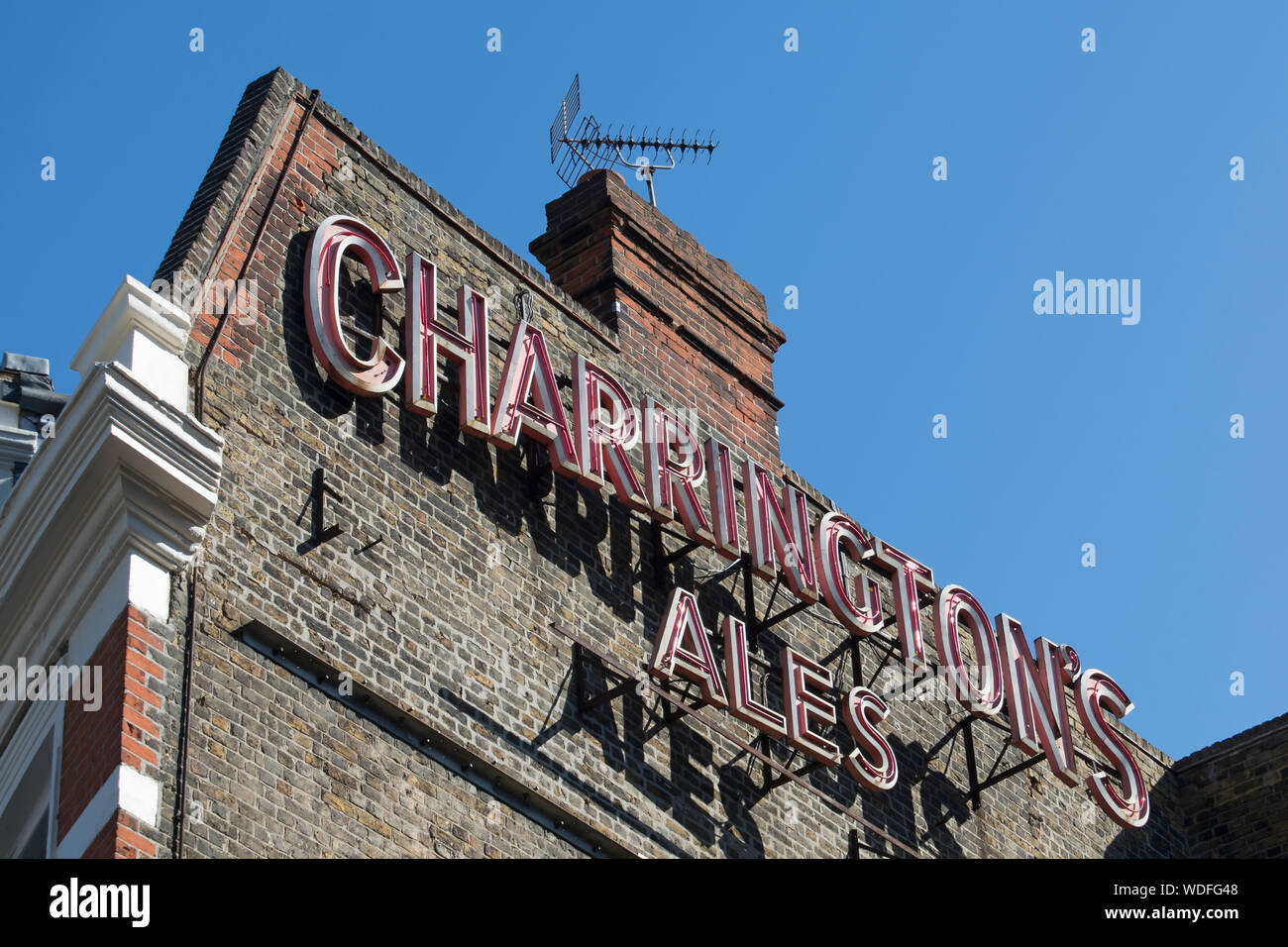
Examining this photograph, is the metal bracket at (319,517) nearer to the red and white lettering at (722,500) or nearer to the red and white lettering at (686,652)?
the red and white lettering at (686,652)

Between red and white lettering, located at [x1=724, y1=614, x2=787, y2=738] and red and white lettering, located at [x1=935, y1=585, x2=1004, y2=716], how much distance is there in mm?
3432

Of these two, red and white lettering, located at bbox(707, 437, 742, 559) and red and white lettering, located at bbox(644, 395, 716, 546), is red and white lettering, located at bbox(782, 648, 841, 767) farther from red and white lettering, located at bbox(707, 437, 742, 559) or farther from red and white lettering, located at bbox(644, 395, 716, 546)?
red and white lettering, located at bbox(644, 395, 716, 546)

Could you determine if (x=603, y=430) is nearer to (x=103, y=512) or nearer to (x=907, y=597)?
(x=907, y=597)

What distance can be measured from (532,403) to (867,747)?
4848mm

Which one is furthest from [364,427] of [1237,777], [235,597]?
[1237,777]

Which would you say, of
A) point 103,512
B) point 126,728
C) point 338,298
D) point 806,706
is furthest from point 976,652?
point 126,728

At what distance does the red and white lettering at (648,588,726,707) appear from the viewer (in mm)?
18984

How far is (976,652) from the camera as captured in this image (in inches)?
928

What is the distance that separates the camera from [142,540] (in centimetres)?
1505

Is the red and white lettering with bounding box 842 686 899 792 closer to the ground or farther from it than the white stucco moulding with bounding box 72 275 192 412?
closer to the ground

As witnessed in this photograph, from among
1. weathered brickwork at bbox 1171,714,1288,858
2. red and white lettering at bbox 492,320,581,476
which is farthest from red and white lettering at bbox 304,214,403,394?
weathered brickwork at bbox 1171,714,1288,858

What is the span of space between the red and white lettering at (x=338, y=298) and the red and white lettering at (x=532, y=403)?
3.73ft

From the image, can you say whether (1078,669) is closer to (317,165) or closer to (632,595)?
(632,595)
